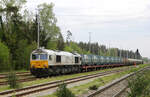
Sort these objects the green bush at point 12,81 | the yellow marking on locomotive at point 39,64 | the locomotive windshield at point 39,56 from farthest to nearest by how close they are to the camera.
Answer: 1. the locomotive windshield at point 39,56
2. the yellow marking on locomotive at point 39,64
3. the green bush at point 12,81

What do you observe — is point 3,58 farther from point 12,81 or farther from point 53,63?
point 12,81

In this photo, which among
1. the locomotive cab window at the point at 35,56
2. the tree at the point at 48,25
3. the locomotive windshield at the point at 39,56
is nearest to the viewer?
the locomotive windshield at the point at 39,56

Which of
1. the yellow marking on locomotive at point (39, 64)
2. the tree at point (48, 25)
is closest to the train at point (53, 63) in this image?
the yellow marking on locomotive at point (39, 64)

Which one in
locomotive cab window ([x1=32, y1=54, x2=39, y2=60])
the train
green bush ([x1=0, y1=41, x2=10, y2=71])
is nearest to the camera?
the train

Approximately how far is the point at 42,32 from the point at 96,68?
14.2 m

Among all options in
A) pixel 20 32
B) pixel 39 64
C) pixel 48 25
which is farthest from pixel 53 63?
pixel 48 25

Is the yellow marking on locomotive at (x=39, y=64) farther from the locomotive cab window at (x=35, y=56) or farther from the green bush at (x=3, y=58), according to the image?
the green bush at (x=3, y=58)

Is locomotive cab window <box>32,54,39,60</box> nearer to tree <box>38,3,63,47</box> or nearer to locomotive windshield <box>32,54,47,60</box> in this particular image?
locomotive windshield <box>32,54,47,60</box>

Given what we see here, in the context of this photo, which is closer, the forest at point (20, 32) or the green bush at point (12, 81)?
the green bush at point (12, 81)

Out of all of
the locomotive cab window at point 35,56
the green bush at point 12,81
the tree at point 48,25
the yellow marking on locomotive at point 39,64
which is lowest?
the green bush at point 12,81

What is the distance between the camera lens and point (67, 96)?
10883mm

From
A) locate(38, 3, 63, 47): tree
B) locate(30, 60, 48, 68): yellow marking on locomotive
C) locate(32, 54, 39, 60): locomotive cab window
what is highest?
locate(38, 3, 63, 47): tree

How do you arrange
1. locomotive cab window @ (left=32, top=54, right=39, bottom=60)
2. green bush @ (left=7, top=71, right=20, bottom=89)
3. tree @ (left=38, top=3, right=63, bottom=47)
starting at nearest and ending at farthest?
1. green bush @ (left=7, top=71, right=20, bottom=89)
2. locomotive cab window @ (left=32, top=54, right=39, bottom=60)
3. tree @ (left=38, top=3, right=63, bottom=47)

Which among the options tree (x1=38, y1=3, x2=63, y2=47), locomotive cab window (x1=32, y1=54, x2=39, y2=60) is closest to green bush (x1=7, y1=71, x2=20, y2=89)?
locomotive cab window (x1=32, y1=54, x2=39, y2=60)
